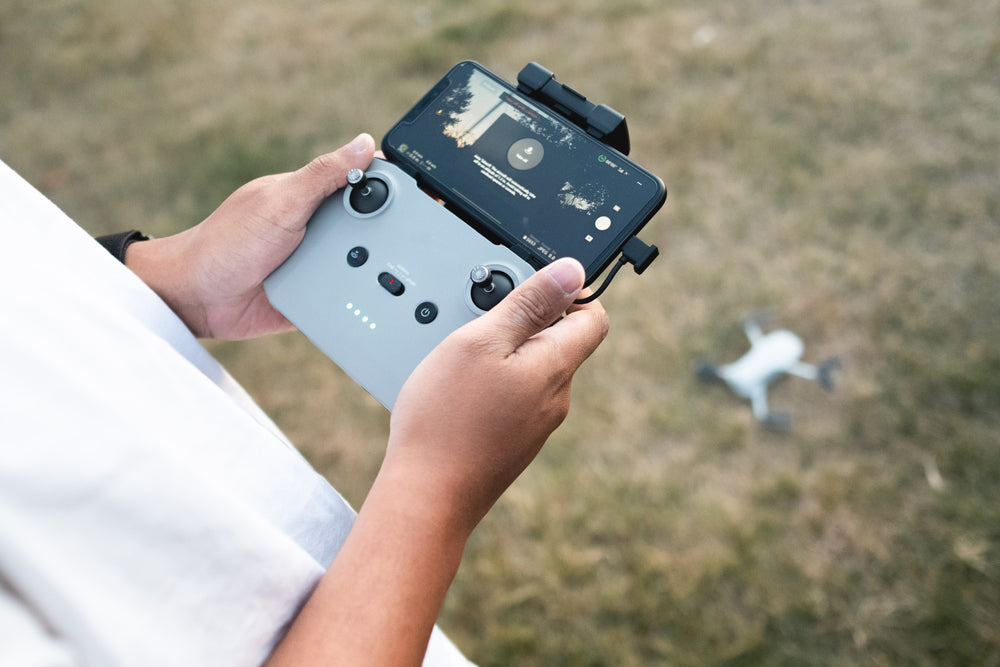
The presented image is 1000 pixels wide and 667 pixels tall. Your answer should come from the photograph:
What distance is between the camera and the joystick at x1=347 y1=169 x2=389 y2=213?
1007 millimetres

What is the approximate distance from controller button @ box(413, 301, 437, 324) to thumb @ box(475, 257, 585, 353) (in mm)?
152

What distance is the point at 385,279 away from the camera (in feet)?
3.18

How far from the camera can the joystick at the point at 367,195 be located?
101 centimetres

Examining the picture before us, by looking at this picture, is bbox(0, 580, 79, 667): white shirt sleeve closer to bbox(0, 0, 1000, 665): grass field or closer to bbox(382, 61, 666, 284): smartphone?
bbox(382, 61, 666, 284): smartphone

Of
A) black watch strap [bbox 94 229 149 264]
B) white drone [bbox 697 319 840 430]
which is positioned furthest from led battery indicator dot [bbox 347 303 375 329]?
white drone [bbox 697 319 840 430]

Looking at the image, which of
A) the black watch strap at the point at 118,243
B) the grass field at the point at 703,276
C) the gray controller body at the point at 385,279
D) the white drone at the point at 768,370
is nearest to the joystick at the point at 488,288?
the gray controller body at the point at 385,279

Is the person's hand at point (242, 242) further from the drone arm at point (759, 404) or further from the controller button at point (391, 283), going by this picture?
the drone arm at point (759, 404)

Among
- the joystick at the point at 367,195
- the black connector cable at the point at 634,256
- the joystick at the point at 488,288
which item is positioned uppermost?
the joystick at the point at 367,195

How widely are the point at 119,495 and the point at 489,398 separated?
0.38 metres

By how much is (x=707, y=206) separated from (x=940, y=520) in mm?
1086

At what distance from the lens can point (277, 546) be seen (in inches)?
23.7

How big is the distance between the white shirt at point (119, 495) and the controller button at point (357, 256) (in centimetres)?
36

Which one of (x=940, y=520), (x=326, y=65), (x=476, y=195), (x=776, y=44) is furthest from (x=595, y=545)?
(x=326, y=65)

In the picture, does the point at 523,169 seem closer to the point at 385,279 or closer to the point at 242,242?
the point at 385,279
